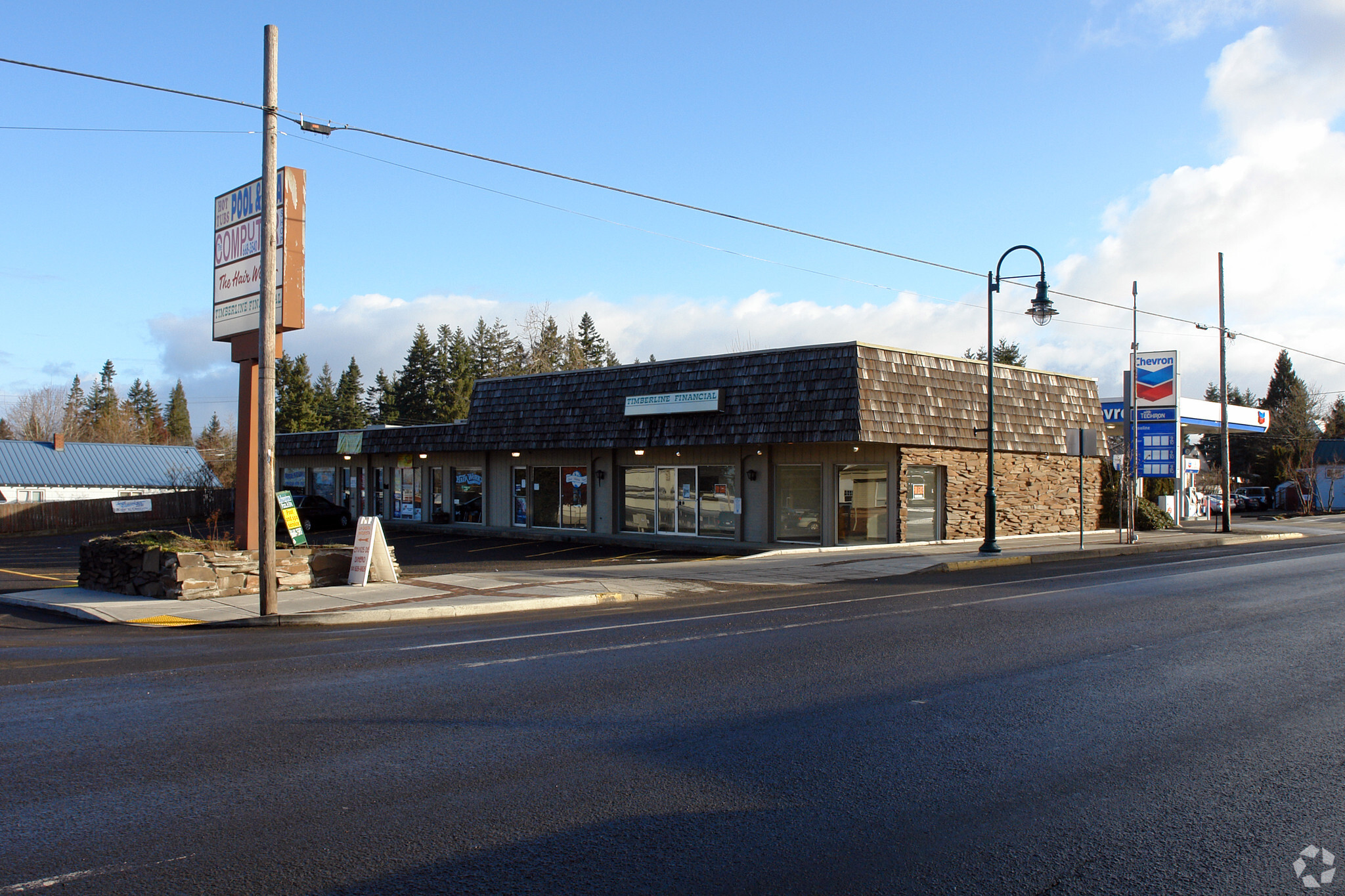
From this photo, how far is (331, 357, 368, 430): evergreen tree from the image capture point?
98.7 metres

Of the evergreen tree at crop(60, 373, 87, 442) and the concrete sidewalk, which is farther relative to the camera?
the evergreen tree at crop(60, 373, 87, 442)

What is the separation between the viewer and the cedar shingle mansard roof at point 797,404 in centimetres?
2412

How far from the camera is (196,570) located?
1488cm

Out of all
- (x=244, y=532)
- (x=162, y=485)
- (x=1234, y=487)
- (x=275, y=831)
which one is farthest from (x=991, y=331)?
(x=162, y=485)

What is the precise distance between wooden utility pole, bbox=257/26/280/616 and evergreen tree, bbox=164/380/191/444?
12708 cm

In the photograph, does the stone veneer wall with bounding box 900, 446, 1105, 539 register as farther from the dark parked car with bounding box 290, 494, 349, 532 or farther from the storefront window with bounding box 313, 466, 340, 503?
the storefront window with bounding box 313, 466, 340, 503

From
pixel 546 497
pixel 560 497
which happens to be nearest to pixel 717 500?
pixel 560 497

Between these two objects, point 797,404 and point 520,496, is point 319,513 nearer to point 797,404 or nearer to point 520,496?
point 520,496

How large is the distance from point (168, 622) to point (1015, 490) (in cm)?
2404

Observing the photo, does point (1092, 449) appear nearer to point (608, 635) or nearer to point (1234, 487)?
point (608, 635)

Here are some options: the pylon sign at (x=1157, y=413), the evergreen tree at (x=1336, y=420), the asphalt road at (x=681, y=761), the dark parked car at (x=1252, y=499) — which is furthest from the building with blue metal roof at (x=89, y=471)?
the evergreen tree at (x=1336, y=420)

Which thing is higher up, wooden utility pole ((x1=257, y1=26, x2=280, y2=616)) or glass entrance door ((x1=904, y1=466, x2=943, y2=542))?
wooden utility pole ((x1=257, y1=26, x2=280, y2=616))

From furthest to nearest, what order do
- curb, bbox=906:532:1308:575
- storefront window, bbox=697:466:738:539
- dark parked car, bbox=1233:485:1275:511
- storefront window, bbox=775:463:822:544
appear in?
1. dark parked car, bbox=1233:485:1275:511
2. storefront window, bbox=697:466:738:539
3. storefront window, bbox=775:463:822:544
4. curb, bbox=906:532:1308:575

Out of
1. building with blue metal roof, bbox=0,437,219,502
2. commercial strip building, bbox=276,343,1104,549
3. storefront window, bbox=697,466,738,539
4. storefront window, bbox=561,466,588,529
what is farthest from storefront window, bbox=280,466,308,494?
storefront window, bbox=697,466,738,539
